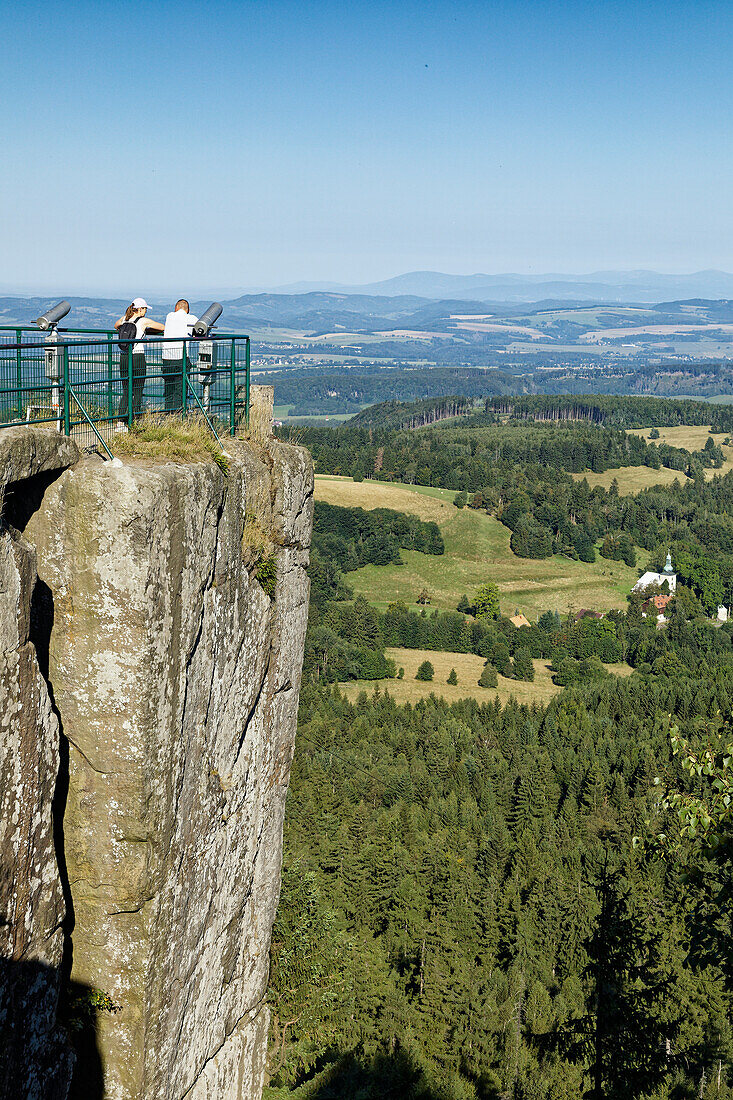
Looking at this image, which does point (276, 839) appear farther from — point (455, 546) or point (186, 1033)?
point (455, 546)

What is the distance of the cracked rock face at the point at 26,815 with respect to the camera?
8.84 metres

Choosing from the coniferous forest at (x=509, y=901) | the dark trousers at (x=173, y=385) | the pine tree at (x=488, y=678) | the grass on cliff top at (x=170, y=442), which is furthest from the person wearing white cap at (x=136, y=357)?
the pine tree at (x=488, y=678)

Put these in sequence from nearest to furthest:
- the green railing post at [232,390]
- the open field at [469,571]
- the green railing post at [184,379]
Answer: the green railing post at [184,379] < the green railing post at [232,390] < the open field at [469,571]

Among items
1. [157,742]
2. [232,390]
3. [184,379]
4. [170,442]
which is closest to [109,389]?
[184,379]

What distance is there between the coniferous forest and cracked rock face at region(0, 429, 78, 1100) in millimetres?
6624

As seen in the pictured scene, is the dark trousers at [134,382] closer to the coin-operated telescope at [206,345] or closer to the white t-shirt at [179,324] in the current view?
the coin-operated telescope at [206,345]

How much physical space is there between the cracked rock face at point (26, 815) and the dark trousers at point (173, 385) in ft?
11.7

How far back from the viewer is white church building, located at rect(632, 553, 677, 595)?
161988mm

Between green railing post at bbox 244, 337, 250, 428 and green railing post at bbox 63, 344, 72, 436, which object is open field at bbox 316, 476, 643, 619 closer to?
green railing post at bbox 244, 337, 250, 428

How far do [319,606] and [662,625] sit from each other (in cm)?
5275

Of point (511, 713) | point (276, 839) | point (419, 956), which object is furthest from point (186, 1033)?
point (511, 713)

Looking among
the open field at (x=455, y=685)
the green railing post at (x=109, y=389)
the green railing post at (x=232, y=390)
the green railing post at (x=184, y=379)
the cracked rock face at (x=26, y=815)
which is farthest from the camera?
the open field at (x=455, y=685)

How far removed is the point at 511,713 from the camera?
9412cm

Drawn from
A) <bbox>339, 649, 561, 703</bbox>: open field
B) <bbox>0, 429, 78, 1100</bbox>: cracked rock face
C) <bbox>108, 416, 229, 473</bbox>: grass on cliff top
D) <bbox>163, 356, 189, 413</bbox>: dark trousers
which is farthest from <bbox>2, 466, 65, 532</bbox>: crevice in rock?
<bbox>339, 649, 561, 703</bbox>: open field
